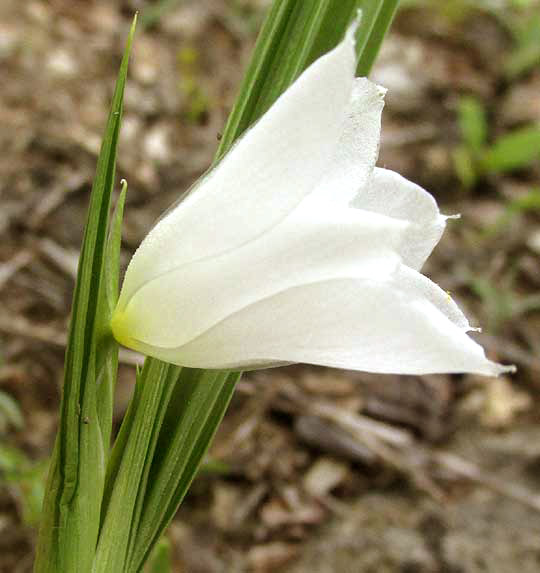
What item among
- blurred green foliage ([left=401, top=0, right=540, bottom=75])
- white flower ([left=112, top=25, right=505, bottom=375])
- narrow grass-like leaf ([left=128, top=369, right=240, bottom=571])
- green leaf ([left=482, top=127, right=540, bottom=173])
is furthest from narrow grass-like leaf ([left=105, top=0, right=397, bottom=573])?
blurred green foliage ([left=401, top=0, right=540, bottom=75])

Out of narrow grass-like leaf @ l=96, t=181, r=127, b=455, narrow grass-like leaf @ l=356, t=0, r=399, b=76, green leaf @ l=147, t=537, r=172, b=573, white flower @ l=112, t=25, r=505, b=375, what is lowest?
green leaf @ l=147, t=537, r=172, b=573

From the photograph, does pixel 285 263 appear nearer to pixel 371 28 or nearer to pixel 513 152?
pixel 371 28

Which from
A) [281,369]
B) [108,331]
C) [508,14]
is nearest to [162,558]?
[108,331]

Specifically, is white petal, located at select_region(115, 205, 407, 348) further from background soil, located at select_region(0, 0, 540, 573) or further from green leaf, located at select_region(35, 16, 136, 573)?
background soil, located at select_region(0, 0, 540, 573)

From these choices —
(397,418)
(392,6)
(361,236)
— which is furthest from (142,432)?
(397,418)

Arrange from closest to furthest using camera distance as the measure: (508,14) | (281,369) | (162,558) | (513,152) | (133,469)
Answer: (133,469), (162,558), (281,369), (513,152), (508,14)

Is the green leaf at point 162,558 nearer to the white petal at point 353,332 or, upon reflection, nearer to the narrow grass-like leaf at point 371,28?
the white petal at point 353,332

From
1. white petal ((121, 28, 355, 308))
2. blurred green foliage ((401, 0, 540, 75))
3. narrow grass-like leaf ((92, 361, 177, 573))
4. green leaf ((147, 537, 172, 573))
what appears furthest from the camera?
blurred green foliage ((401, 0, 540, 75))
